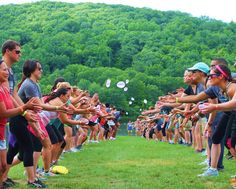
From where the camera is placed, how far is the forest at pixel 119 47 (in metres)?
80.5

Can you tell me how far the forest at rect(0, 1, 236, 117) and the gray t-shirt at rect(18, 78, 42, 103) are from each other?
62.7 metres

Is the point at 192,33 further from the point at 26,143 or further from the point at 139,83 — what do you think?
the point at 26,143

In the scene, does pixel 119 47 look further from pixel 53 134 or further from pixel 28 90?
pixel 28 90

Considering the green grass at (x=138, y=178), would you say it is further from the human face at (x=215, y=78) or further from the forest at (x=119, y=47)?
the forest at (x=119, y=47)

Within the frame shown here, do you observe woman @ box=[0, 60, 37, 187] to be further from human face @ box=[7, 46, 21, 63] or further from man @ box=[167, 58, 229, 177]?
man @ box=[167, 58, 229, 177]

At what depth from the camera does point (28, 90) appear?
6.99m

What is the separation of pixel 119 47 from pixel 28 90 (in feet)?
320

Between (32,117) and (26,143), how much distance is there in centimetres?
123

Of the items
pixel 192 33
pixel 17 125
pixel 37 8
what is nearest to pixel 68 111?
pixel 17 125

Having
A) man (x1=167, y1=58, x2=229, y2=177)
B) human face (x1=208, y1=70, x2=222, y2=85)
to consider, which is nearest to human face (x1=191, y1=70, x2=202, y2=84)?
man (x1=167, y1=58, x2=229, y2=177)

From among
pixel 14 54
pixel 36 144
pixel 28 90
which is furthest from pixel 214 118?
pixel 14 54

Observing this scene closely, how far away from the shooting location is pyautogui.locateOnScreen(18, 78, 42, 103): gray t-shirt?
6.98m

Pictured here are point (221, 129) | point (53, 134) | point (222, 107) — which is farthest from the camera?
point (53, 134)

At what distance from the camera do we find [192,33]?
103188mm
